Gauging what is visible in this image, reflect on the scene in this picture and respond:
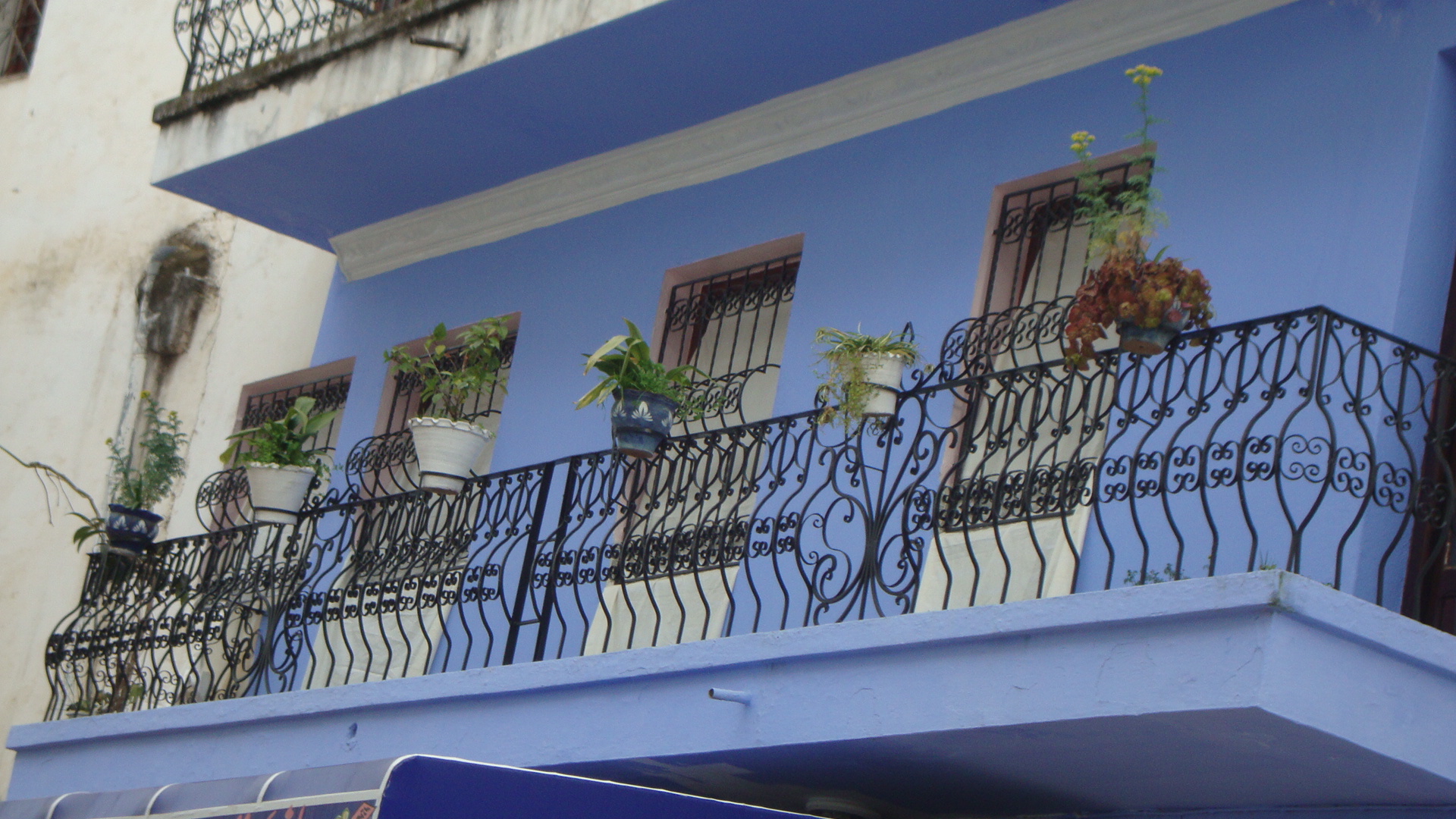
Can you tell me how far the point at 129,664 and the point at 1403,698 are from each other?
723 cm

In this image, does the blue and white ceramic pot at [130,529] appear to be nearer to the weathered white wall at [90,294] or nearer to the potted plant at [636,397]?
the weathered white wall at [90,294]

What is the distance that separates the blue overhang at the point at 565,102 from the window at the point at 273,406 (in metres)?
0.91

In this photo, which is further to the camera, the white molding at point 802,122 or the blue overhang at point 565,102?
the blue overhang at point 565,102

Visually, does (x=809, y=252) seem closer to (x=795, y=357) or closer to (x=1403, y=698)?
(x=795, y=357)

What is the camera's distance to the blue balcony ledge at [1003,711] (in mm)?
5273

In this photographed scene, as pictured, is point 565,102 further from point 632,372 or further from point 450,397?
point 632,372

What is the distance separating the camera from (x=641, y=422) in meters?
7.73

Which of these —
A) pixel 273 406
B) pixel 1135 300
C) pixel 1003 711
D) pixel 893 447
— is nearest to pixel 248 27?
pixel 273 406

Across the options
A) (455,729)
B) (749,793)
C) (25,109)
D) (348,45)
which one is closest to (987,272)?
(749,793)

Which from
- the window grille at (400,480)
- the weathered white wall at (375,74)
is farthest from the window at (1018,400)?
the window grille at (400,480)

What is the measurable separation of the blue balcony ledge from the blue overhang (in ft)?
10.2

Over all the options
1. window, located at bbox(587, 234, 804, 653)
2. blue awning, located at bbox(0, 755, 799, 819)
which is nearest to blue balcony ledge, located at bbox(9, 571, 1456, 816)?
blue awning, located at bbox(0, 755, 799, 819)

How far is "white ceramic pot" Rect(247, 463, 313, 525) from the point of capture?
31.5 ft

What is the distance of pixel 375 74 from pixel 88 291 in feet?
16.1
